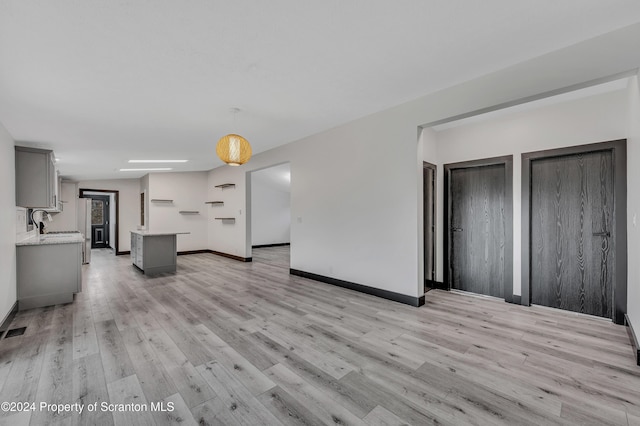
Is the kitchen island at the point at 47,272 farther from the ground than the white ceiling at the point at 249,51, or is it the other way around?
the white ceiling at the point at 249,51

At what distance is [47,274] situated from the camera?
3.69m

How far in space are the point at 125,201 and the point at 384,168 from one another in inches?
346

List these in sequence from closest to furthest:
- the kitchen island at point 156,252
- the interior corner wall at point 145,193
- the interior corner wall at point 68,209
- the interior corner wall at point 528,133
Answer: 1. the interior corner wall at point 528,133
2. the kitchen island at point 156,252
3. the interior corner wall at point 68,209
4. the interior corner wall at point 145,193

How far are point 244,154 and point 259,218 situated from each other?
24.5 feet

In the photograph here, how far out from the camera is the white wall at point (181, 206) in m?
7.98

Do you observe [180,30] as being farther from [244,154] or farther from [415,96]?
[415,96]

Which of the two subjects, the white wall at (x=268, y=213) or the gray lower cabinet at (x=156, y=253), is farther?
the white wall at (x=268, y=213)

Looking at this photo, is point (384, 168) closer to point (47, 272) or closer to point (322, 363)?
point (322, 363)

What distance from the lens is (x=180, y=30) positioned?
1.88m

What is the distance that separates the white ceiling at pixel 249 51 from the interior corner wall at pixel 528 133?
1429 mm

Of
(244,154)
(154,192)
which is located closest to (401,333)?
(244,154)

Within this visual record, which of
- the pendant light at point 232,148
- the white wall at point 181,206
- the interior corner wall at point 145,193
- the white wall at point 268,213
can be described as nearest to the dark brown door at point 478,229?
the pendant light at point 232,148

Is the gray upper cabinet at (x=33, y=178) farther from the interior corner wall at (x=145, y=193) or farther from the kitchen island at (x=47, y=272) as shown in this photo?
the interior corner wall at (x=145, y=193)

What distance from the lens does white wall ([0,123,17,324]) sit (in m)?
2.93
